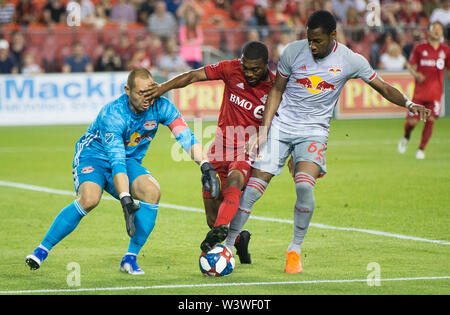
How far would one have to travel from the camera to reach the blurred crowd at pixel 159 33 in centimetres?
2217

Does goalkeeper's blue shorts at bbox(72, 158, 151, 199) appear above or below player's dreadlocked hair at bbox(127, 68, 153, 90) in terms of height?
below

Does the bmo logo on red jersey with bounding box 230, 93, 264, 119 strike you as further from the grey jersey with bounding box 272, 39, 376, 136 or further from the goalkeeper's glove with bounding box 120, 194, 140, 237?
the goalkeeper's glove with bounding box 120, 194, 140, 237

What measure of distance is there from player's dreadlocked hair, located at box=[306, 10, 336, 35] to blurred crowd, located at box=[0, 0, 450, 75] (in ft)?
48.1

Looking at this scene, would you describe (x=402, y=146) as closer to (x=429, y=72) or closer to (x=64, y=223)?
(x=429, y=72)

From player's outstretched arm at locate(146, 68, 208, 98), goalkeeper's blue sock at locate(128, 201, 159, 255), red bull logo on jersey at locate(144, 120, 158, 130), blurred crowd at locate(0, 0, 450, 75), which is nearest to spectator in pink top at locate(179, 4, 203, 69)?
blurred crowd at locate(0, 0, 450, 75)

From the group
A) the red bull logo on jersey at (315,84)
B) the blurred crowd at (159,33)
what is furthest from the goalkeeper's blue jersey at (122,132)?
the blurred crowd at (159,33)

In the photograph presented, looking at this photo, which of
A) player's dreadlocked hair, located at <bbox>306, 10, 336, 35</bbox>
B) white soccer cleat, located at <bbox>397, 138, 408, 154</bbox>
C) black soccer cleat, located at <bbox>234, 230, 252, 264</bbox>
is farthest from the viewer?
white soccer cleat, located at <bbox>397, 138, 408, 154</bbox>

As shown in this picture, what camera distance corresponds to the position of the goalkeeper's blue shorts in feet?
23.7

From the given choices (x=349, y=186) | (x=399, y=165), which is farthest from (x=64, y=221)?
(x=399, y=165)

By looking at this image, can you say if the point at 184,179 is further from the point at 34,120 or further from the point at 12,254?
the point at 34,120

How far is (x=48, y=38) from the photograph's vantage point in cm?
2233

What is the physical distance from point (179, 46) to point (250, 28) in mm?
2053

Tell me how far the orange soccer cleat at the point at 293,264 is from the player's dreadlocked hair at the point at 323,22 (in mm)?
1899

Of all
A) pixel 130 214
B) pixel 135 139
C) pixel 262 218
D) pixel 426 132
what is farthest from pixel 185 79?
pixel 426 132
